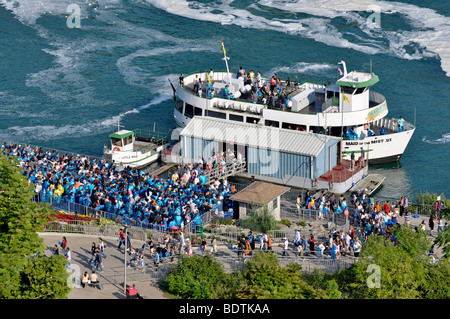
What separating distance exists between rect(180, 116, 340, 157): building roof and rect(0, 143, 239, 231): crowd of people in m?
4.42

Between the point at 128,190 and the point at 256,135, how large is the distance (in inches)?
575

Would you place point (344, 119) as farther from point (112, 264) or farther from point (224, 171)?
point (112, 264)

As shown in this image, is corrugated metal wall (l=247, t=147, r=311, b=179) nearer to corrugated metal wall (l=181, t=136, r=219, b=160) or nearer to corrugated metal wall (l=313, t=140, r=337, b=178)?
corrugated metal wall (l=313, t=140, r=337, b=178)

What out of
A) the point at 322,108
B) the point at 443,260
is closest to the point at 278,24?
the point at 322,108

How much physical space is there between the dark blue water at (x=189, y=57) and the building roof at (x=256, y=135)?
6.68 metres

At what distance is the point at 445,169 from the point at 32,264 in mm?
41400

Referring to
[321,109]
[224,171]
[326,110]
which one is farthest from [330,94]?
[224,171]

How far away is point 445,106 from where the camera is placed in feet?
289

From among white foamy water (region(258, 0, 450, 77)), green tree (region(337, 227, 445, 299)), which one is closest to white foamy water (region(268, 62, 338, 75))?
white foamy water (region(258, 0, 450, 77))

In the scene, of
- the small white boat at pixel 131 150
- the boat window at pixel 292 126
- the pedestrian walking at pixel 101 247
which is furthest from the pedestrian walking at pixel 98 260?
the boat window at pixel 292 126

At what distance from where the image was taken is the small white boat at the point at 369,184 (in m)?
70.8

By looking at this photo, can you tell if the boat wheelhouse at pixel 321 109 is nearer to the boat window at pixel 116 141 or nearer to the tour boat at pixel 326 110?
the tour boat at pixel 326 110

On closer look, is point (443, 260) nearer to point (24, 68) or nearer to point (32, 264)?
point (32, 264)

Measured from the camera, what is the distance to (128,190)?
61.7 metres
